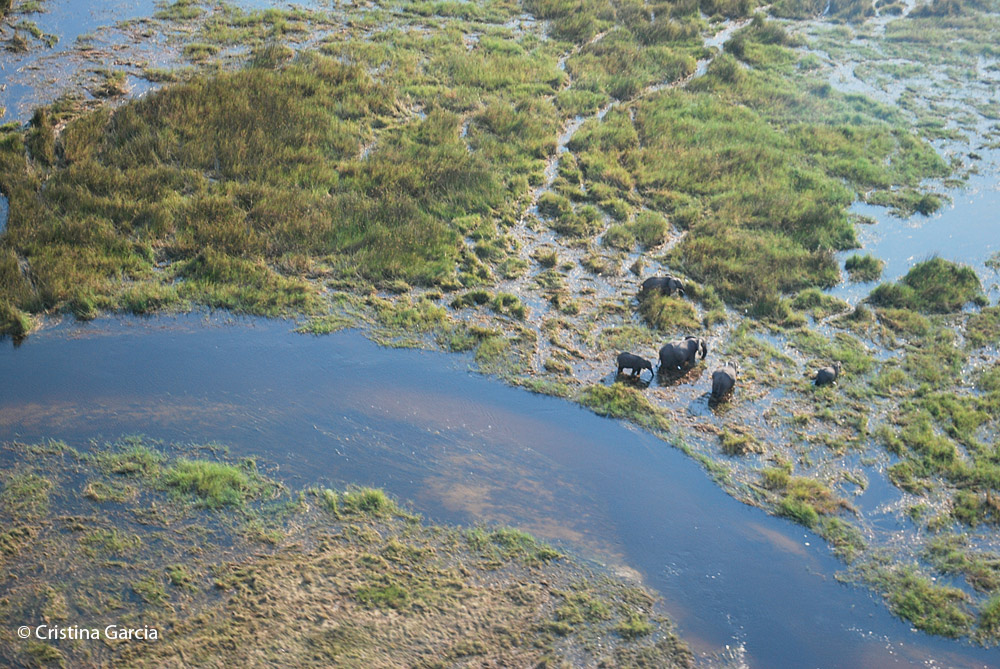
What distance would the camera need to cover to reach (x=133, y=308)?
14539 millimetres

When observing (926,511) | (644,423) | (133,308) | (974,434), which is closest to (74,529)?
(133,308)

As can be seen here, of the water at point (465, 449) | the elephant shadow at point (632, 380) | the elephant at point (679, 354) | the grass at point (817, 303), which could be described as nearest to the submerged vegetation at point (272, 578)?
the water at point (465, 449)

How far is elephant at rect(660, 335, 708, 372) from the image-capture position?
45.4 ft

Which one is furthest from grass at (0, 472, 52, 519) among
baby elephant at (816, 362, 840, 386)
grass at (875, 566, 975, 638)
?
baby elephant at (816, 362, 840, 386)

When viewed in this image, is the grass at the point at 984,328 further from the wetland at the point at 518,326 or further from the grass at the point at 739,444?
the grass at the point at 739,444

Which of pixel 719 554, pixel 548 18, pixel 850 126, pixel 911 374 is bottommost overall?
pixel 719 554

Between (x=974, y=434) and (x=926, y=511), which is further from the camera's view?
(x=974, y=434)

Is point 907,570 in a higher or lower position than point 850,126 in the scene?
lower

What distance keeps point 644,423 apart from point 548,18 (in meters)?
21.1

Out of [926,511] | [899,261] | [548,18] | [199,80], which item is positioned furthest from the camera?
[548,18]

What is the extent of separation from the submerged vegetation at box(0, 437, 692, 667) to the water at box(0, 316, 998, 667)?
1.57 ft

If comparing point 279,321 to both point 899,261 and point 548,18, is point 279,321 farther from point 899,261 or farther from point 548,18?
point 548,18

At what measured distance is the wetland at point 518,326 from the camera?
10539 mm

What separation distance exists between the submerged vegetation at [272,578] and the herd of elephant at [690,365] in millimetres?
4003
